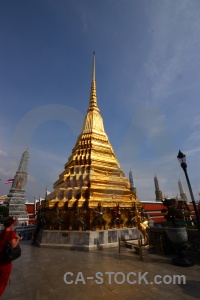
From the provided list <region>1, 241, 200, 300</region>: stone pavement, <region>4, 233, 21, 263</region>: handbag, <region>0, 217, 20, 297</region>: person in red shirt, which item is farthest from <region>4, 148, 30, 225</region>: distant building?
<region>4, 233, 21, 263</region>: handbag

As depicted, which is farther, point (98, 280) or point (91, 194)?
point (91, 194)

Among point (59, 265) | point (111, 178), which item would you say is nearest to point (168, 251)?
point (59, 265)

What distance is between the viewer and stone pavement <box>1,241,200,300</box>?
3.93 meters

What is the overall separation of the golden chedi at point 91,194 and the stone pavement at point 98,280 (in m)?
3.71

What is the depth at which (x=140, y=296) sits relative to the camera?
384 cm

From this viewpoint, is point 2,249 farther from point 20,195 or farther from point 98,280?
point 20,195

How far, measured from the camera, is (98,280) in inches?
189

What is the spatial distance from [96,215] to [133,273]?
551cm

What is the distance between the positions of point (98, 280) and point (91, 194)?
7.06 m

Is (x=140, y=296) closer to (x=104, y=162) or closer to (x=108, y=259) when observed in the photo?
(x=108, y=259)

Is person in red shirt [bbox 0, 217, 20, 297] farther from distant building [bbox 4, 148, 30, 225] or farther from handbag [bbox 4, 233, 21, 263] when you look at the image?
distant building [bbox 4, 148, 30, 225]

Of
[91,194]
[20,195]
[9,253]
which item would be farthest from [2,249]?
[20,195]

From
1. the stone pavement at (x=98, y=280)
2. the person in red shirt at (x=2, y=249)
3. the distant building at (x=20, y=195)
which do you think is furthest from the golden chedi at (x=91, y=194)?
the distant building at (x=20, y=195)

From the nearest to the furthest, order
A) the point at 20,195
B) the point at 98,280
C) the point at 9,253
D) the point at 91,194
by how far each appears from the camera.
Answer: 1. the point at 9,253
2. the point at 98,280
3. the point at 91,194
4. the point at 20,195
